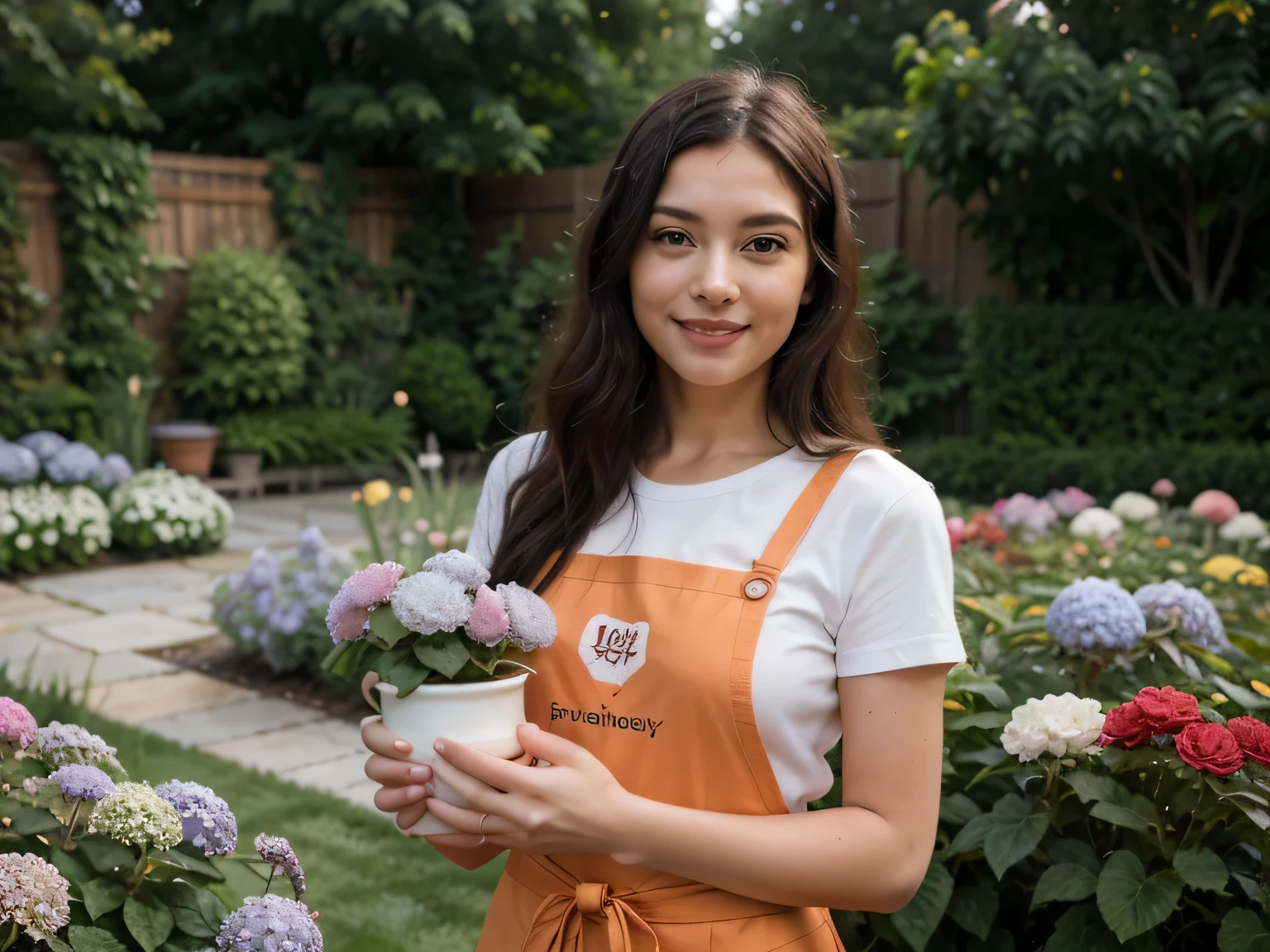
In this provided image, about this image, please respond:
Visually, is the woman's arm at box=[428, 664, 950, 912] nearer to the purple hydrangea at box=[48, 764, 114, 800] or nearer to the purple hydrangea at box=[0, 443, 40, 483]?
the purple hydrangea at box=[48, 764, 114, 800]

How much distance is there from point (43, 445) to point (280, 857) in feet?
19.5

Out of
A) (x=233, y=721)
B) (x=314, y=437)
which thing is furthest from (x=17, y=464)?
(x=233, y=721)

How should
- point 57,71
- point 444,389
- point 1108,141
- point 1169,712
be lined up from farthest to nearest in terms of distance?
1. point 444,389
2. point 57,71
3. point 1108,141
4. point 1169,712

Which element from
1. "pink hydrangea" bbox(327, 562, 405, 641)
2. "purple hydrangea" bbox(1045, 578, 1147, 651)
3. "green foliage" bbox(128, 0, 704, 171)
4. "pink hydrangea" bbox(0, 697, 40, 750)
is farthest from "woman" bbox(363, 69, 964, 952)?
"green foliage" bbox(128, 0, 704, 171)

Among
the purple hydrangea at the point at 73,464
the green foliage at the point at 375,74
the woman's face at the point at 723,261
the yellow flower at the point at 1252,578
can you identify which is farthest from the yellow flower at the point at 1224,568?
the green foliage at the point at 375,74

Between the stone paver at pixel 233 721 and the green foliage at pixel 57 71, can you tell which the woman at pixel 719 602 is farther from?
→ the green foliage at pixel 57 71

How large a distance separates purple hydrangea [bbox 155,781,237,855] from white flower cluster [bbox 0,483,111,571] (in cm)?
509

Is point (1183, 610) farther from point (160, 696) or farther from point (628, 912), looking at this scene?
point (160, 696)

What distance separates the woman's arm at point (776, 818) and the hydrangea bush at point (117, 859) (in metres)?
0.24

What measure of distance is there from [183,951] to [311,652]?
319 centimetres

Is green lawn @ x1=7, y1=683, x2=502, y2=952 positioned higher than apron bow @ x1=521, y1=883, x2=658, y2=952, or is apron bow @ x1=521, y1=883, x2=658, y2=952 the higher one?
apron bow @ x1=521, y1=883, x2=658, y2=952

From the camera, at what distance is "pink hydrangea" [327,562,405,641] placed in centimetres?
109

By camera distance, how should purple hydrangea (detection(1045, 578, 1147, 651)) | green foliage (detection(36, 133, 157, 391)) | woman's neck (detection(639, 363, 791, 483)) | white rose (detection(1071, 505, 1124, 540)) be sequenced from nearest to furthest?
woman's neck (detection(639, 363, 791, 483)) < purple hydrangea (detection(1045, 578, 1147, 651)) < white rose (detection(1071, 505, 1124, 540)) < green foliage (detection(36, 133, 157, 391))

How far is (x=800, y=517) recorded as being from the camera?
1206 mm
